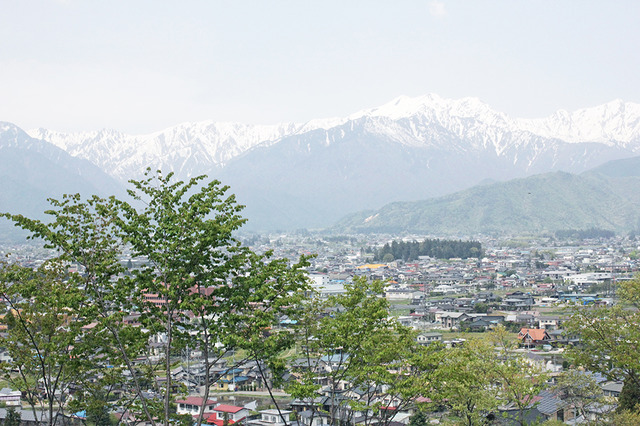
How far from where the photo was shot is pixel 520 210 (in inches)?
6924

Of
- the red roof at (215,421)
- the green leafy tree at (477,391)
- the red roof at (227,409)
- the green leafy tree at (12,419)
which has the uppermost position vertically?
the green leafy tree at (477,391)

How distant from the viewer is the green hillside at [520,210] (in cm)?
16925

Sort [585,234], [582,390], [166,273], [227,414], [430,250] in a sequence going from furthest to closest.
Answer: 1. [585,234]
2. [430,250]
3. [227,414]
4. [582,390]
5. [166,273]

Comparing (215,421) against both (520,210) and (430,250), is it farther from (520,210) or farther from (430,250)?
(520,210)

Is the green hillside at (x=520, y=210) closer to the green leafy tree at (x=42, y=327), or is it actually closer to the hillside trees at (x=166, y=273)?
the hillside trees at (x=166, y=273)

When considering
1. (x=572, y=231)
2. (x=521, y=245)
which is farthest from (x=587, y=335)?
(x=572, y=231)

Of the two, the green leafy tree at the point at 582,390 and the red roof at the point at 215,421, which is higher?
the green leafy tree at the point at 582,390

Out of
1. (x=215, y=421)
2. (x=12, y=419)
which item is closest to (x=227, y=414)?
(x=215, y=421)

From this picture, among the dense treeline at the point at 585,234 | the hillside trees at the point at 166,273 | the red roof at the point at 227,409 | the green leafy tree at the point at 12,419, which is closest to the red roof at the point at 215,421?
the red roof at the point at 227,409

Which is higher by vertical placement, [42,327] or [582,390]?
[42,327]

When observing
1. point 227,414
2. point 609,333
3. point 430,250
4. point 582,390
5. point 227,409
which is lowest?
point 227,409

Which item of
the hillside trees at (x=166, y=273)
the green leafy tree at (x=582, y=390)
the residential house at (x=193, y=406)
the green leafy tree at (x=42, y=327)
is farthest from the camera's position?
the residential house at (x=193, y=406)

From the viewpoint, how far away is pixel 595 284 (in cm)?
5725

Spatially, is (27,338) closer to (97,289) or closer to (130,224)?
(97,289)
